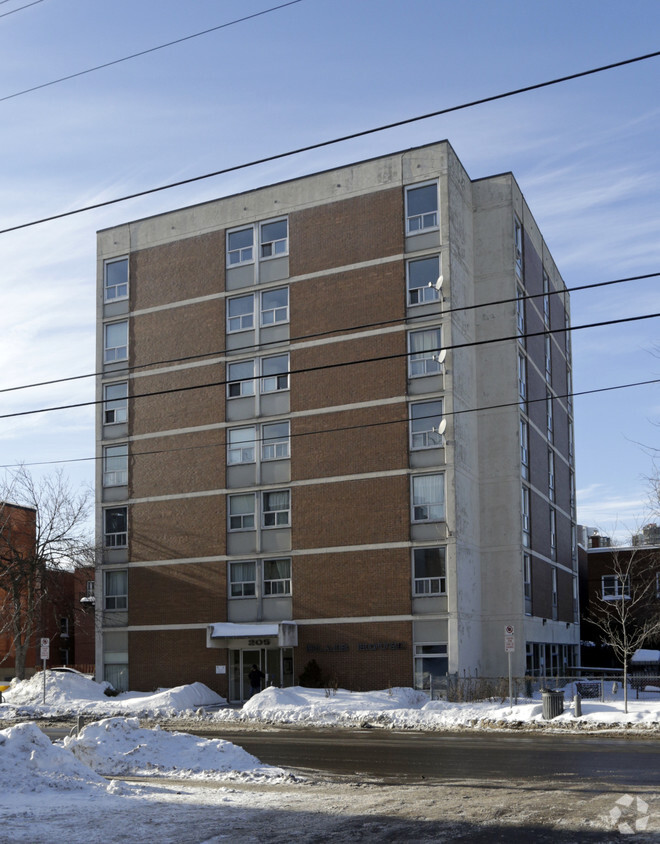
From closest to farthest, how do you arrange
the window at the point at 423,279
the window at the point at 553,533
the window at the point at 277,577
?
the window at the point at 423,279, the window at the point at 277,577, the window at the point at 553,533

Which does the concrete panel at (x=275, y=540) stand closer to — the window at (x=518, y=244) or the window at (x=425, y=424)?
the window at (x=425, y=424)

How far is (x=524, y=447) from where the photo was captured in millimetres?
47594

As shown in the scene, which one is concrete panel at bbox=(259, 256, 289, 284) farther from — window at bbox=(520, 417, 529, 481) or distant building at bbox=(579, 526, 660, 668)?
distant building at bbox=(579, 526, 660, 668)

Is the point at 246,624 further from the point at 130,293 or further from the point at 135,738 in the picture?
the point at 135,738

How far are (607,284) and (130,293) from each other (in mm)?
37567

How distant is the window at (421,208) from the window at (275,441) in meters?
10.6

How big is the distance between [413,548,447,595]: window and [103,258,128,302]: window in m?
21.0

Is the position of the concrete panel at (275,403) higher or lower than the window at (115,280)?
lower

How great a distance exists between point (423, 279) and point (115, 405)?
17.7 meters

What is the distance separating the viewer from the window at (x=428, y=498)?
41688 millimetres

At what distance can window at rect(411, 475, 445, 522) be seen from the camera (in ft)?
137

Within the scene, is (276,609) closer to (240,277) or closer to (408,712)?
(408,712)

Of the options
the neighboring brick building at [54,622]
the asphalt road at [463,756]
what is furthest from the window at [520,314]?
the neighboring brick building at [54,622]

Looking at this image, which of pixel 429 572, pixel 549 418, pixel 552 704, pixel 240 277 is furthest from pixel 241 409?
pixel 552 704
